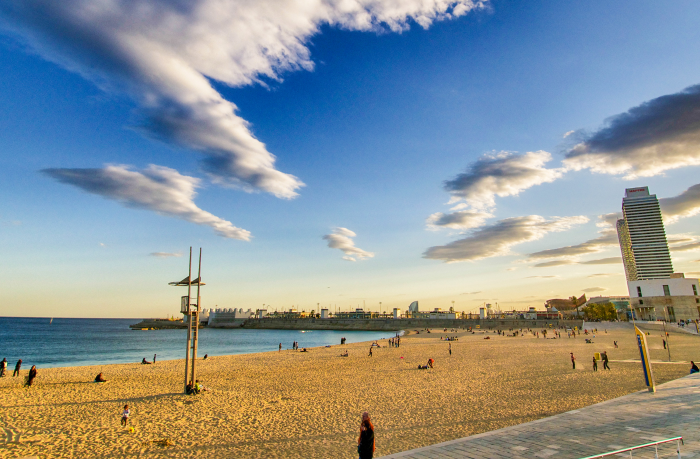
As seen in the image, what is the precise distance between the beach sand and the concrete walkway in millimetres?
2059

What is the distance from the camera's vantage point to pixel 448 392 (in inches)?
759

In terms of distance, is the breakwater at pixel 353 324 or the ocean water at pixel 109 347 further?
the breakwater at pixel 353 324

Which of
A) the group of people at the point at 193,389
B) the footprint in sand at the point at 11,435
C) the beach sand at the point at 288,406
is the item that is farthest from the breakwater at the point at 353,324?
the footprint in sand at the point at 11,435

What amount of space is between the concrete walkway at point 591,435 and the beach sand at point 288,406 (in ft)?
6.75

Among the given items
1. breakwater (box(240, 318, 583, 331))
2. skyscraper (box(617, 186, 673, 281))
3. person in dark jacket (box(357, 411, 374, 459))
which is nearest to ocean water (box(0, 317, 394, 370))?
person in dark jacket (box(357, 411, 374, 459))

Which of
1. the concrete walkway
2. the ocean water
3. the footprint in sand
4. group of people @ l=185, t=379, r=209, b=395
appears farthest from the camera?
the ocean water

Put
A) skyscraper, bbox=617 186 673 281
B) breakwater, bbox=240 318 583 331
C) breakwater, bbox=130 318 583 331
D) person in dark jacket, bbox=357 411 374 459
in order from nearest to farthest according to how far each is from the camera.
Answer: person in dark jacket, bbox=357 411 374 459 → breakwater, bbox=240 318 583 331 → breakwater, bbox=130 318 583 331 → skyscraper, bbox=617 186 673 281

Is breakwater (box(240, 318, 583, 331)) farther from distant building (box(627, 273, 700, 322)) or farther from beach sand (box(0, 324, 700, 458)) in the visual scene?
beach sand (box(0, 324, 700, 458))

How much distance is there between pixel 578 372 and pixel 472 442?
19.3 meters

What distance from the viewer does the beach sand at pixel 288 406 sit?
11.8 m

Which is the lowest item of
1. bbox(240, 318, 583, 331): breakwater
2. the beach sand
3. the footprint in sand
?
bbox(240, 318, 583, 331): breakwater

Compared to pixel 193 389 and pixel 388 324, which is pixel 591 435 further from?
pixel 388 324

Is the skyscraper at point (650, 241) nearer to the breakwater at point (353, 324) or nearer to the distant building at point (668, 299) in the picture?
the distant building at point (668, 299)

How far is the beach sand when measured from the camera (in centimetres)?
1178
